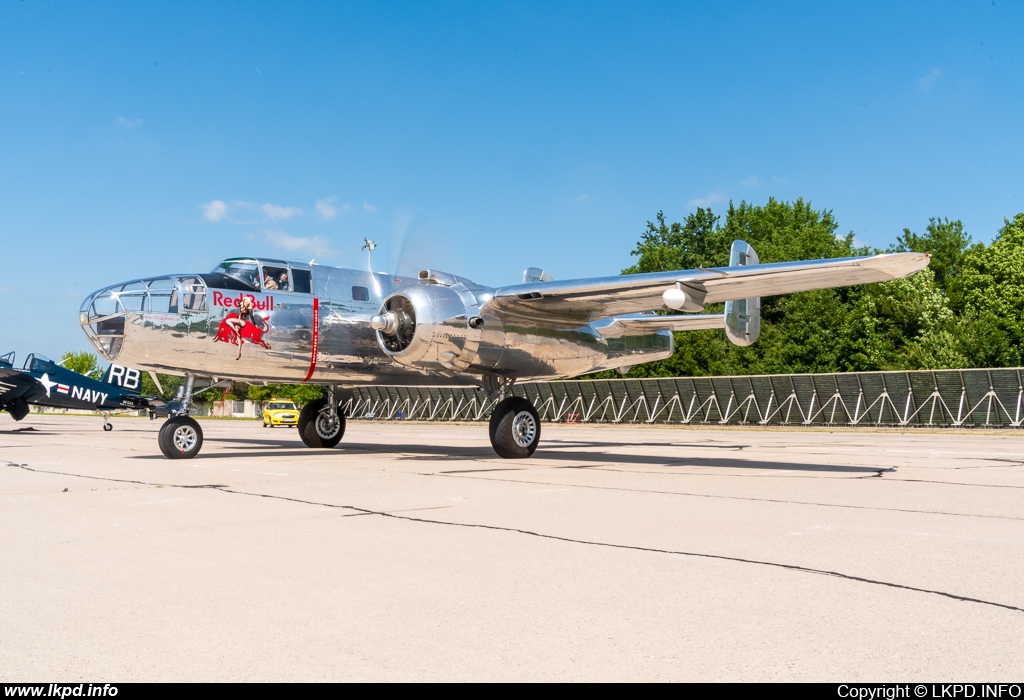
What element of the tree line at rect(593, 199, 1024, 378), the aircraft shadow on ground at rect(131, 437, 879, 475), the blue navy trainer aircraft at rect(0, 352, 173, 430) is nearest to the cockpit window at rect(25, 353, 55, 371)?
the blue navy trainer aircraft at rect(0, 352, 173, 430)

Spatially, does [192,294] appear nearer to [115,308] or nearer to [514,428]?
[115,308]

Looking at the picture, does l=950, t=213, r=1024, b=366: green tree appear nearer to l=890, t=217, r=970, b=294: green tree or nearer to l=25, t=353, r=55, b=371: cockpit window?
l=890, t=217, r=970, b=294: green tree

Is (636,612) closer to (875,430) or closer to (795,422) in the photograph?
(875,430)

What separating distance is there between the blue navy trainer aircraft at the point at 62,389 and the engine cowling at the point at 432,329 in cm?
1766

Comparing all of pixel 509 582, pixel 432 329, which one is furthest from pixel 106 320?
pixel 509 582

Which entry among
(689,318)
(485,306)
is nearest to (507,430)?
(485,306)

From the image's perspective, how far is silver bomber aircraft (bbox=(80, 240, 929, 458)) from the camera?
15.1m

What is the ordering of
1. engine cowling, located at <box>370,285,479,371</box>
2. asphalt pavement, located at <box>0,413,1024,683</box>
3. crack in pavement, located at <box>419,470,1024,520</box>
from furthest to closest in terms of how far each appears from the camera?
engine cowling, located at <box>370,285,479,371</box>, crack in pavement, located at <box>419,470,1024,520</box>, asphalt pavement, located at <box>0,413,1024,683</box>

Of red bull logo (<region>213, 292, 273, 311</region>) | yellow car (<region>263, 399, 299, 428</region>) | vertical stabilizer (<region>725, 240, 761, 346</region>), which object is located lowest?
yellow car (<region>263, 399, 299, 428</region>)

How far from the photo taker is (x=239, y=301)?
16.2 m

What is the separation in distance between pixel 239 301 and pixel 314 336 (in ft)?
5.73

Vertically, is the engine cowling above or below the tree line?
below

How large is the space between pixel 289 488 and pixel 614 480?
4.94m

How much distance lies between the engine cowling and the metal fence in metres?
20.3
